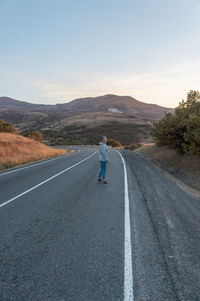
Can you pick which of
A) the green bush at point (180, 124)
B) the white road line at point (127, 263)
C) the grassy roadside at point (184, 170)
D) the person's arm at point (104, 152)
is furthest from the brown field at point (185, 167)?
the white road line at point (127, 263)

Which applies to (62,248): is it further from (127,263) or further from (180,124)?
(180,124)

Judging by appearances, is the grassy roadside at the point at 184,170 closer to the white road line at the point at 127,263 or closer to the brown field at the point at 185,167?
the brown field at the point at 185,167

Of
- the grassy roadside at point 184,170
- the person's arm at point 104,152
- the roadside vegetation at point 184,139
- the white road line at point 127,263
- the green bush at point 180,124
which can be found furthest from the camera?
the green bush at point 180,124

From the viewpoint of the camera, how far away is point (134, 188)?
8.36 metres

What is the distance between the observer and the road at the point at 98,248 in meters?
2.69

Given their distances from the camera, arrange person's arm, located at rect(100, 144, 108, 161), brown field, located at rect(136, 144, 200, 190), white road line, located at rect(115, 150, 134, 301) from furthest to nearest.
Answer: brown field, located at rect(136, 144, 200, 190) → person's arm, located at rect(100, 144, 108, 161) → white road line, located at rect(115, 150, 134, 301)

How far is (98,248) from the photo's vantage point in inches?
146

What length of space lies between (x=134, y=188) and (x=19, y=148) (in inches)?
584

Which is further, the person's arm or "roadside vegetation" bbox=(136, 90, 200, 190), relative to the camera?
"roadside vegetation" bbox=(136, 90, 200, 190)

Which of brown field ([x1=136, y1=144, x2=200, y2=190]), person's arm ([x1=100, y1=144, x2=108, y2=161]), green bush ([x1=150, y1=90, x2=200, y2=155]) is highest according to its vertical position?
green bush ([x1=150, y1=90, x2=200, y2=155])


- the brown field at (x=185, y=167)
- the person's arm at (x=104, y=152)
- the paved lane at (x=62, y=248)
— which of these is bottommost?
the paved lane at (x=62, y=248)

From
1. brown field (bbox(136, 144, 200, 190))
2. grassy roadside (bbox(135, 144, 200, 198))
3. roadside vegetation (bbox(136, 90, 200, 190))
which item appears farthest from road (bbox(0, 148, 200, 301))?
roadside vegetation (bbox(136, 90, 200, 190))

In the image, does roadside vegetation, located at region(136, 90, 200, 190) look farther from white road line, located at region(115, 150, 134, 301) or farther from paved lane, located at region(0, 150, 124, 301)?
paved lane, located at region(0, 150, 124, 301)

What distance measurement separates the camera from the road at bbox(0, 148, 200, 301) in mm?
2686
